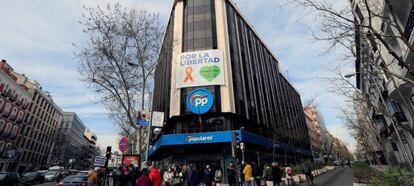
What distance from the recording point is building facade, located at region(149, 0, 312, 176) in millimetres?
26328

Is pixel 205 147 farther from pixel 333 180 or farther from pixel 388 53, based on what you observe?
pixel 388 53

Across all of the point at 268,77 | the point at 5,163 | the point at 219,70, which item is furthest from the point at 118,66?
the point at 5,163

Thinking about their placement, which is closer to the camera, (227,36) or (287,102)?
(227,36)

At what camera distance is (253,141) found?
27.5 m

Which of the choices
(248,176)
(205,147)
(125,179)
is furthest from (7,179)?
(248,176)

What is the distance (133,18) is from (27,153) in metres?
55.7

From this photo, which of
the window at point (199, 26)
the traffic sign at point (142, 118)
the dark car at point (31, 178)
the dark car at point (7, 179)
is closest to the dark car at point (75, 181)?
the traffic sign at point (142, 118)

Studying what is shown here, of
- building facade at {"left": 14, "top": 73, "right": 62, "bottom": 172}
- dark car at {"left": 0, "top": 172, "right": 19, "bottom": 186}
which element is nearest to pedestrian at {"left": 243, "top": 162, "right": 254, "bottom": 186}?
dark car at {"left": 0, "top": 172, "right": 19, "bottom": 186}

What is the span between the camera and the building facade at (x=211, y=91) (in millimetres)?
26328

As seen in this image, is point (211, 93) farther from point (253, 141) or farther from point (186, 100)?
point (253, 141)

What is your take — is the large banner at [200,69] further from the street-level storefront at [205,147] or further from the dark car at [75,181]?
the dark car at [75,181]

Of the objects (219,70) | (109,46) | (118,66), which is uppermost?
(219,70)

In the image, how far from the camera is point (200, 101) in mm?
26922

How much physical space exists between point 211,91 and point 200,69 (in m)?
3.11
